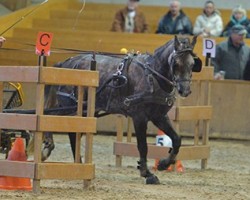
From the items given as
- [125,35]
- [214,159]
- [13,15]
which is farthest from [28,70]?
[125,35]

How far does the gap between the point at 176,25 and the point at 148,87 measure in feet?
26.3

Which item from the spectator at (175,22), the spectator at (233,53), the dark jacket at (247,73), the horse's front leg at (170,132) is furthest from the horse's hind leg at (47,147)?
the spectator at (175,22)

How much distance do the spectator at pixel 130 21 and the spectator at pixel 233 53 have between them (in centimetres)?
267

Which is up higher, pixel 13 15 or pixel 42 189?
pixel 13 15

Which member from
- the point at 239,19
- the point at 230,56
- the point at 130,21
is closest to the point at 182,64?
the point at 230,56

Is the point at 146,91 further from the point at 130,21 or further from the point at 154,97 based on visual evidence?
the point at 130,21

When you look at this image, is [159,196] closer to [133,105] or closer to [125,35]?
[133,105]

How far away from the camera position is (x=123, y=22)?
A: 63.2 ft

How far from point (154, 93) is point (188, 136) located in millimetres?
6233

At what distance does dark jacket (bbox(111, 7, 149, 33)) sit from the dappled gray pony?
782 centimetres

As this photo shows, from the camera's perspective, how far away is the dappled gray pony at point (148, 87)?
34.8 ft

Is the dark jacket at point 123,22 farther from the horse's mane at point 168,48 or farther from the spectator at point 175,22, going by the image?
the horse's mane at point 168,48

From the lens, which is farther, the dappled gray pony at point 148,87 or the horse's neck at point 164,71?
the horse's neck at point 164,71

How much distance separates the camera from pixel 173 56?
10633 millimetres
